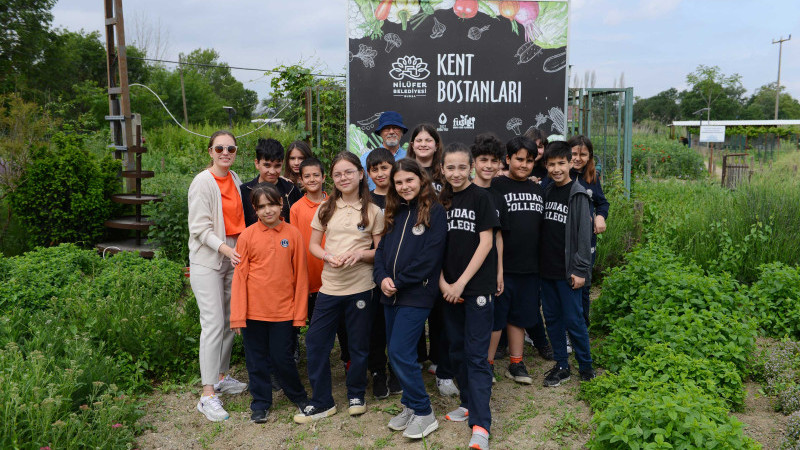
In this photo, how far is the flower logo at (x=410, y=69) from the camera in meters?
6.47

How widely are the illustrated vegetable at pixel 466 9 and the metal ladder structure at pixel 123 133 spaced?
415 cm

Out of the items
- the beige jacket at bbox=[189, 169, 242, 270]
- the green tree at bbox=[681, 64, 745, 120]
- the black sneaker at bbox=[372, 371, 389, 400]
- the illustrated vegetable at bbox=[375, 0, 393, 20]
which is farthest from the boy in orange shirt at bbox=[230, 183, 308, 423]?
the green tree at bbox=[681, 64, 745, 120]

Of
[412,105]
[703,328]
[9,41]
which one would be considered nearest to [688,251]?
[703,328]

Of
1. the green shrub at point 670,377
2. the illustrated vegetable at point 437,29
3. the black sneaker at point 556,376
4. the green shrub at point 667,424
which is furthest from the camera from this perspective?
the illustrated vegetable at point 437,29

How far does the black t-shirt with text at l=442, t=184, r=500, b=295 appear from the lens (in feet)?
11.3

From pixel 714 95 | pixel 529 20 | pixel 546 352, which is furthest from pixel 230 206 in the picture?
pixel 714 95

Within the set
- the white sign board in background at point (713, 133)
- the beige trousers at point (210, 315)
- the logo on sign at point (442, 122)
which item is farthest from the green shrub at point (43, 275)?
the white sign board in background at point (713, 133)

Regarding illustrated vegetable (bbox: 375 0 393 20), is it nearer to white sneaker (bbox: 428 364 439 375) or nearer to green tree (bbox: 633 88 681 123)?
white sneaker (bbox: 428 364 439 375)

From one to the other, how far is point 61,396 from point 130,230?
4806mm

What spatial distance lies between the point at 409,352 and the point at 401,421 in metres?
0.47

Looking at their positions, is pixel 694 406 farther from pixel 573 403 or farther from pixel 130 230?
pixel 130 230

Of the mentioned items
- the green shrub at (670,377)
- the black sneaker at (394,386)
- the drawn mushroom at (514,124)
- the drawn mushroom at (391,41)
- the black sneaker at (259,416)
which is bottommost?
the black sneaker at (259,416)

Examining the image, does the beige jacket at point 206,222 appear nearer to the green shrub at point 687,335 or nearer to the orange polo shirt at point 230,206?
the orange polo shirt at point 230,206

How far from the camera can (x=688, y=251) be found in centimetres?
597
